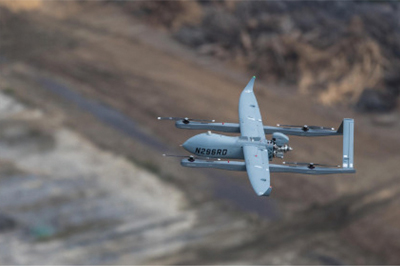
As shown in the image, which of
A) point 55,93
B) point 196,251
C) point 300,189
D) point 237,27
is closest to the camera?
point 196,251

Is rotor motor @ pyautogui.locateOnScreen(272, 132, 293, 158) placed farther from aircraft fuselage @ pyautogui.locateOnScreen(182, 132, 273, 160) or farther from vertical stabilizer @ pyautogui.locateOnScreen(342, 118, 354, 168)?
vertical stabilizer @ pyautogui.locateOnScreen(342, 118, 354, 168)

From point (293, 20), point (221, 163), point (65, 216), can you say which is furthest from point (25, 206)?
point (293, 20)

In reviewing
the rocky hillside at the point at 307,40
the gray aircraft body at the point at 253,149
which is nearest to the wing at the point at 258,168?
the gray aircraft body at the point at 253,149

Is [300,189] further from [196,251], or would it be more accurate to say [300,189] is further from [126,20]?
[126,20]

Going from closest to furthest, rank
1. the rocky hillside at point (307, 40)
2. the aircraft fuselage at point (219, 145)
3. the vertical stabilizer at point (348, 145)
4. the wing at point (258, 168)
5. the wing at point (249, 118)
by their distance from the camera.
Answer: the wing at point (258, 168), the vertical stabilizer at point (348, 145), the aircraft fuselage at point (219, 145), the wing at point (249, 118), the rocky hillside at point (307, 40)

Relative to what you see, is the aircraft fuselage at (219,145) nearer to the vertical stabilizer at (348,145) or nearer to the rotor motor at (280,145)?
the rotor motor at (280,145)

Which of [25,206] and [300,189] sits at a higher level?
[300,189]

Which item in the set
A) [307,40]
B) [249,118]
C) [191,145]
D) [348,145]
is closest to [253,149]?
[249,118]

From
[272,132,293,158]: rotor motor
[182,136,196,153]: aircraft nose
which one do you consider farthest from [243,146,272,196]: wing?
[182,136,196,153]: aircraft nose
